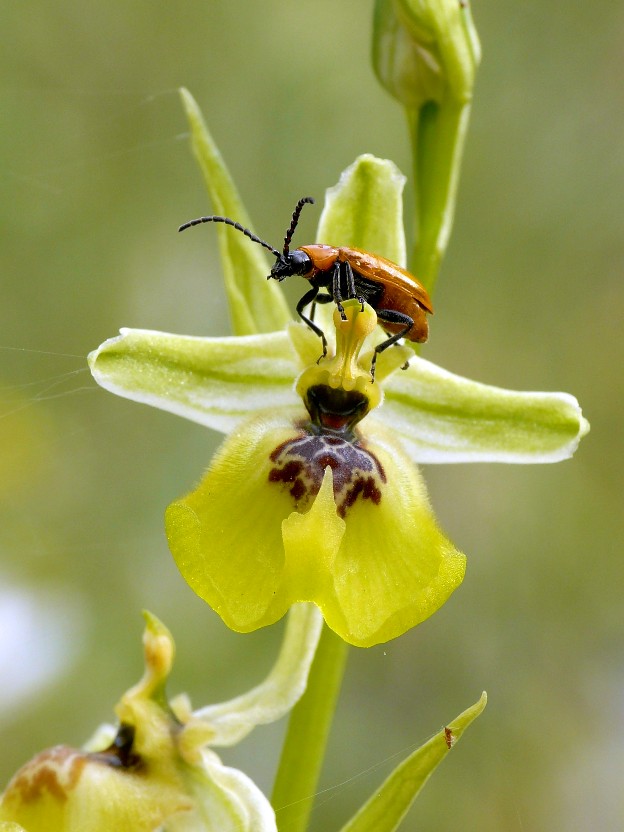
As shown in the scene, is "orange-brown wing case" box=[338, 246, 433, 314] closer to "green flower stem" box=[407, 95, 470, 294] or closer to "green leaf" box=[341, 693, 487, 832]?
"green flower stem" box=[407, 95, 470, 294]

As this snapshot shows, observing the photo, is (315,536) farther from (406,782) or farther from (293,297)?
(293,297)

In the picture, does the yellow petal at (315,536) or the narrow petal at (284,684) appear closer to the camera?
the yellow petal at (315,536)

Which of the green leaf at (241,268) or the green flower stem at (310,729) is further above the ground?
the green leaf at (241,268)

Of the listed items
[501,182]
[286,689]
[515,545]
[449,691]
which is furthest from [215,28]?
[286,689]

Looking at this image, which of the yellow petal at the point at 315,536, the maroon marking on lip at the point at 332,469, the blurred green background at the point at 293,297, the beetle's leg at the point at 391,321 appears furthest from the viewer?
the blurred green background at the point at 293,297

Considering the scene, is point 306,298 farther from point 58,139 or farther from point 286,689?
point 58,139

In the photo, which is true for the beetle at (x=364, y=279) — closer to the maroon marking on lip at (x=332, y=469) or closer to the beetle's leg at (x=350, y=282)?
the beetle's leg at (x=350, y=282)

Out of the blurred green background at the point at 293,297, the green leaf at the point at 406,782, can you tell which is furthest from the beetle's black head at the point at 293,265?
the blurred green background at the point at 293,297
